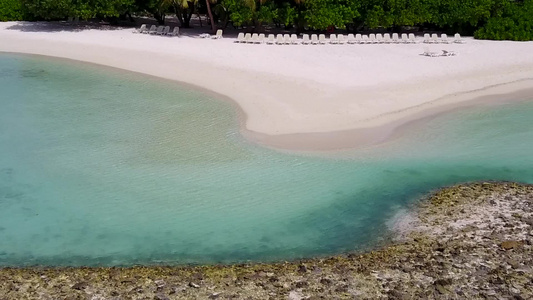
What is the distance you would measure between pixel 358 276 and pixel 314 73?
557 inches

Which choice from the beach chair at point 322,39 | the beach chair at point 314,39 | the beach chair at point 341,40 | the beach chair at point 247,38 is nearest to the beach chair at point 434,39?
the beach chair at point 341,40

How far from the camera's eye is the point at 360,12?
32531 mm

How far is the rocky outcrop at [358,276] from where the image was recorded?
1111 centimetres

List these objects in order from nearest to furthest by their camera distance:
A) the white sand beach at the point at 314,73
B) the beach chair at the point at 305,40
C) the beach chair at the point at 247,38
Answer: the white sand beach at the point at 314,73 < the beach chair at the point at 305,40 < the beach chair at the point at 247,38

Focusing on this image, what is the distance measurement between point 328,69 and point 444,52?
6161 mm

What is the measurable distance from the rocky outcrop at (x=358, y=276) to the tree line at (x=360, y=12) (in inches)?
792

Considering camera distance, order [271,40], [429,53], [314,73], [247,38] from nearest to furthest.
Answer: [314,73]
[429,53]
[271,40]
[247,38]

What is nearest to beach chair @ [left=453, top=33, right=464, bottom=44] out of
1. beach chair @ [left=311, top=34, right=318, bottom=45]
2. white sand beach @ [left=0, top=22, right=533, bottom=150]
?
white sand beach @ [left=0, top=22, right=533, bottom=150]

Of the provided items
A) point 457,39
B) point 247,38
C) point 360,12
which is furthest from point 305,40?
point 457,39

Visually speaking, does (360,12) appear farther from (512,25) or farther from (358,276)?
(358,276)

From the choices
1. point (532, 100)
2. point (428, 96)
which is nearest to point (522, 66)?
point (532, 100)

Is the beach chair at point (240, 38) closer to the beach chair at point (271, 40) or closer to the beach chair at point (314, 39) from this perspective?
the beach chair at point (271, 40)

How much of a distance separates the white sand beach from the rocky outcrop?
6.23m

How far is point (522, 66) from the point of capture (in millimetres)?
26188
